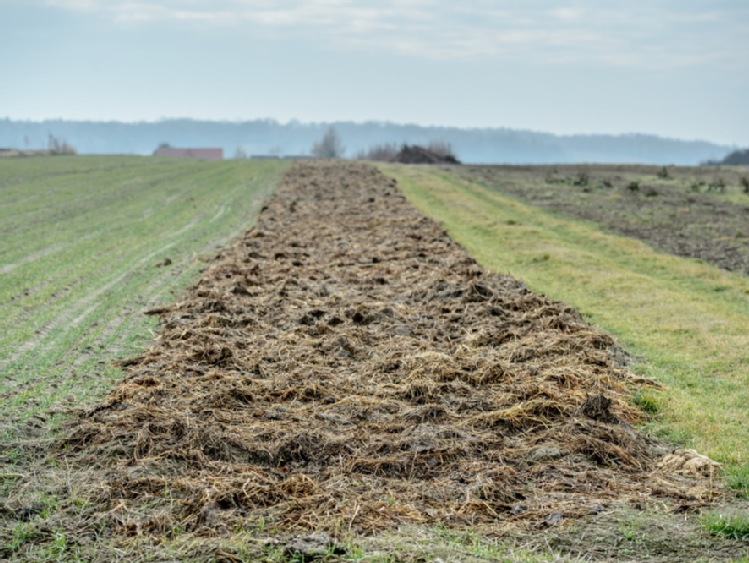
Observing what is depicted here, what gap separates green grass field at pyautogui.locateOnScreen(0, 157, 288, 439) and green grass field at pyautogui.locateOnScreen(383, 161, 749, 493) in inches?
215

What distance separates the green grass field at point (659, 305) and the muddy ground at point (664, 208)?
107cm


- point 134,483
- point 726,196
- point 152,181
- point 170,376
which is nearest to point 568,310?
point 170,376

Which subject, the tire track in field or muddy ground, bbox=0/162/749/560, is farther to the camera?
the tire track in field

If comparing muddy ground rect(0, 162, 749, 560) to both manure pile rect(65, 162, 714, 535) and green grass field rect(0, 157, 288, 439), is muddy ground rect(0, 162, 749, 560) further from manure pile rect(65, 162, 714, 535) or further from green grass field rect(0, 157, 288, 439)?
green grass field rect(0, 157, 288, 439)

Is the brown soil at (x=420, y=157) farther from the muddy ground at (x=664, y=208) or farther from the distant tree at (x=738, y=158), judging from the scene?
the muddy ground at (x=664, y=208)

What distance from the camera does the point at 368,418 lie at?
7.63 metres

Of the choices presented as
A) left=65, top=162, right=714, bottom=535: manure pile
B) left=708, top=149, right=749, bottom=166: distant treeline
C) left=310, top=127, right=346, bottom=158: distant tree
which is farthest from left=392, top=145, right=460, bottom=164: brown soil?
left=310, top=127, right=346, bottom=158: distant tree

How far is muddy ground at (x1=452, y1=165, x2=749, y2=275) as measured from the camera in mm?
20312

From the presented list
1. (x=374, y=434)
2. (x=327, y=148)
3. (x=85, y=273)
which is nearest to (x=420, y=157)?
(x=85, y=273)

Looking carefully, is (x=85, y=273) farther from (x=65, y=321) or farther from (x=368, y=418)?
(x=368, y=418)

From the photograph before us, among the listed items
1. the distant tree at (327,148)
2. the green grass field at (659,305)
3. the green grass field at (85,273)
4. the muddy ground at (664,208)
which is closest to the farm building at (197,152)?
Answer: the distant tree at (327,148)

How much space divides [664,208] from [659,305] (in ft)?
58.9

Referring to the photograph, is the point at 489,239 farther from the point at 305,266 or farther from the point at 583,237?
the point at 305,266

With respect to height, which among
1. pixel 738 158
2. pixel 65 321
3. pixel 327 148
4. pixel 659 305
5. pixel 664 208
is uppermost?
pixel 327 148
